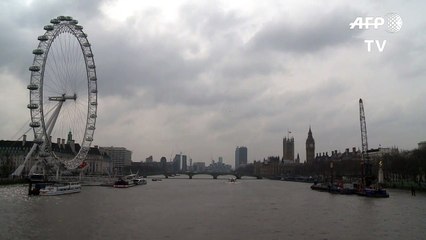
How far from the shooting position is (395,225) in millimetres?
40750

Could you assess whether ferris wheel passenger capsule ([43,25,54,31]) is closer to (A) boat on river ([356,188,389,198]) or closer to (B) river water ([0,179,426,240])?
(B) river water ([0,179,426,240])

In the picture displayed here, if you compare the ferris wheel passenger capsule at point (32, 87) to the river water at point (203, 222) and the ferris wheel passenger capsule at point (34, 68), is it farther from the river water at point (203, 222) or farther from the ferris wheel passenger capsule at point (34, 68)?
the river water at point (203, 222)

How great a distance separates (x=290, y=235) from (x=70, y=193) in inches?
2158

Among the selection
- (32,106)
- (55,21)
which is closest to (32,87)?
(32,106)

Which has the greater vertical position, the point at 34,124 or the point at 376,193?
the point at 34,124

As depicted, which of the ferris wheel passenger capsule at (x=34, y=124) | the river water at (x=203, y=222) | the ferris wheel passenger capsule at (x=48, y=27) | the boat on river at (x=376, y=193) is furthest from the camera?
the ferris wheel passenger capsule at (x=48, y=27)

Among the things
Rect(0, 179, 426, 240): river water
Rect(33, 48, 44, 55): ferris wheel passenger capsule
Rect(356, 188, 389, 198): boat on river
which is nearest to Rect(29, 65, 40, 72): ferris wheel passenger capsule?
Rect(33, 48, 44, 55): ferris wheel passenger capsule

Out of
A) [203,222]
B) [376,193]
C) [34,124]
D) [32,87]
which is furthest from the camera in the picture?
[34,124]

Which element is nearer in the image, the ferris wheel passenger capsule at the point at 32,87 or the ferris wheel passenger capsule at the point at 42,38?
the ferris wheel passenger capsule at the point at 32,87

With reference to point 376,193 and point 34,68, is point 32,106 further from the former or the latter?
point 376,193

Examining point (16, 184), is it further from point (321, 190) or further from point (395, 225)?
point (395, 225)

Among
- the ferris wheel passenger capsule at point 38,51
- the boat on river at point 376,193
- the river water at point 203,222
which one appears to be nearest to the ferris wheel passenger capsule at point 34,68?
the ferris wheel passenger capsule at point 38,51

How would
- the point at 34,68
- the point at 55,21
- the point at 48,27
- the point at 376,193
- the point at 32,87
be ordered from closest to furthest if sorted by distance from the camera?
the point at 376,193
the point at 32,87
the point at 34,68
the point at 48,27
the point at 55,21

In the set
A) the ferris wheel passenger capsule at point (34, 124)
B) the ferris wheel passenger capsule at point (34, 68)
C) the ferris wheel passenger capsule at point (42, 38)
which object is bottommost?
the ferris wheel passenger capsule at point (34, 124)
